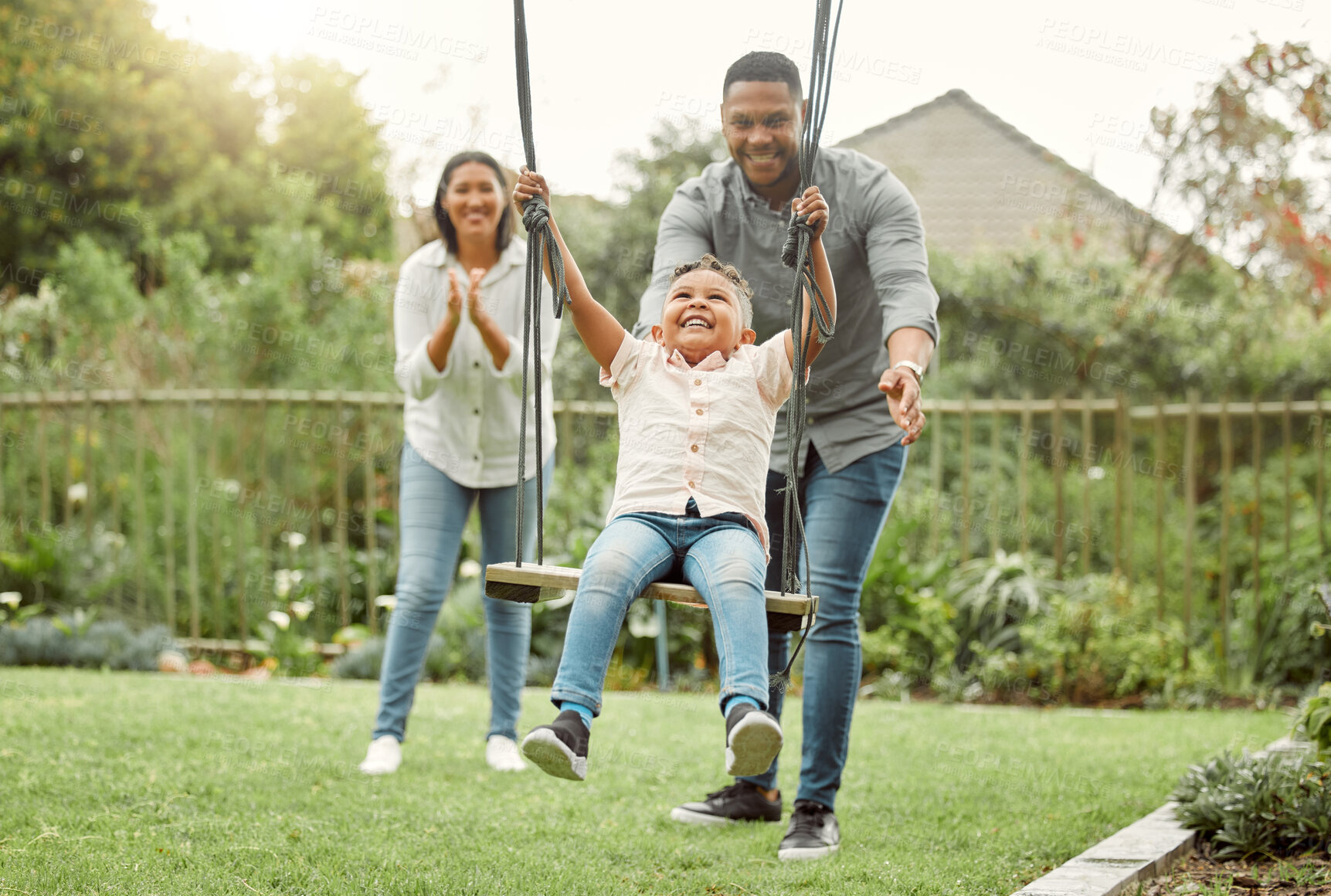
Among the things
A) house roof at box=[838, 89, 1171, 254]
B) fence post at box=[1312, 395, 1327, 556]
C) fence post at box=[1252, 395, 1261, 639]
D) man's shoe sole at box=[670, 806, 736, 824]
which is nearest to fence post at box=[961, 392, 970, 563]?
fence post at box=[1252, 395, 1261, 639]

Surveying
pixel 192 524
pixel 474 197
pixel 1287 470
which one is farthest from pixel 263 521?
pixel 1287 470

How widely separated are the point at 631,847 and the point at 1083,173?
9.07 meters

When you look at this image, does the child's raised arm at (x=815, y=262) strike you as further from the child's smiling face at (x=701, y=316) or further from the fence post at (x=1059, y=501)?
the fence post at (x=1059, y=501)

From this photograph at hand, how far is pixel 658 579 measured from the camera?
2367 millimetres

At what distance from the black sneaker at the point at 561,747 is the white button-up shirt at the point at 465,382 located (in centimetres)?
141

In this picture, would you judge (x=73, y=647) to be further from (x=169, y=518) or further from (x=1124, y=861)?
(x=1124, y=861)

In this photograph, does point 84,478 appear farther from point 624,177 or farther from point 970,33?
point 970,33

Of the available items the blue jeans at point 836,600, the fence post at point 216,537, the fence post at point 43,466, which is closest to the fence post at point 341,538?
the fence post at point 216,537

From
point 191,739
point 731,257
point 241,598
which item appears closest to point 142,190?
point 241,598

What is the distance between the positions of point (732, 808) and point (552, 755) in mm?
1074

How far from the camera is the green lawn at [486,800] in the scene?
2.36m

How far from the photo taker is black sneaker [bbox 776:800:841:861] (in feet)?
8.39

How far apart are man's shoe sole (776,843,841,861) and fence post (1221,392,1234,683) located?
3.79 metres

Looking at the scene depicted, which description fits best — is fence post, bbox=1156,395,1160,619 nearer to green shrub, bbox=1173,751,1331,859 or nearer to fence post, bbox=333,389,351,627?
green shrub, bbox=1173,751,1331,859
